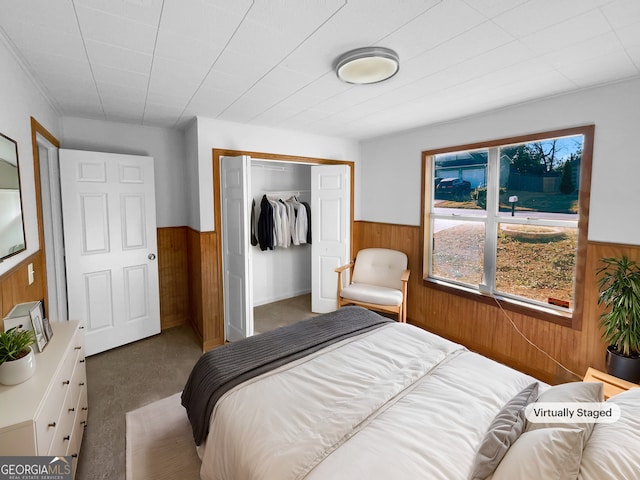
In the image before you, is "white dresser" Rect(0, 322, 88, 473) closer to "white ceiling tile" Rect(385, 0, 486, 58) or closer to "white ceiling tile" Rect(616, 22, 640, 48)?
"white ceiling tile" Rect(385, 0, 486, 58)

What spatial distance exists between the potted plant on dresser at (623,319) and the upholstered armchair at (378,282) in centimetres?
161

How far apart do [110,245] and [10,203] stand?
169cm

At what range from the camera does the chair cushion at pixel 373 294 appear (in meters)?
3.33

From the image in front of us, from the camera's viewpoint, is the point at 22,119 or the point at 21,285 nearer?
the point at 21,285

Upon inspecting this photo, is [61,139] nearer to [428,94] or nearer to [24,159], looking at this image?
[24,159]

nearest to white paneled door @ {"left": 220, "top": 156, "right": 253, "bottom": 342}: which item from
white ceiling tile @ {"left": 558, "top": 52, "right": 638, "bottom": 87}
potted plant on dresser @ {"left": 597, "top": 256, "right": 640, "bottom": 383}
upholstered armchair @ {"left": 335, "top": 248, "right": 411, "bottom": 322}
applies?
upholstered armchair @ {"left": 335, "top": 248, "right": 411, "bottom": 322}

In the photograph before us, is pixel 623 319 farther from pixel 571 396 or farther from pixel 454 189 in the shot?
pixel 454 189

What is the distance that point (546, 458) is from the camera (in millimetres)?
912

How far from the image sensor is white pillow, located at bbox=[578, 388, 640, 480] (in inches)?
33.3

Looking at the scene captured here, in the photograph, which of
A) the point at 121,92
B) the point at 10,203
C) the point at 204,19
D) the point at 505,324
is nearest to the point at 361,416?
the point at 204,19

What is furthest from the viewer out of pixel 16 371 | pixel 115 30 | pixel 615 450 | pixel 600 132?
pixel 600 132

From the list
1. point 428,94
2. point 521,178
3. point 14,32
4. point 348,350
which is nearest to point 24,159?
point 14,32

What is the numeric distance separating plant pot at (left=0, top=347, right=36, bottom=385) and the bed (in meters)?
0.75

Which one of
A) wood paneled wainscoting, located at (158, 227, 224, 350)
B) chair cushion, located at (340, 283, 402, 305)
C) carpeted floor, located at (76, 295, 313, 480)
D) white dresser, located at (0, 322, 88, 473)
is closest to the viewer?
white dresser, located at (0, 322, 88, 473)
